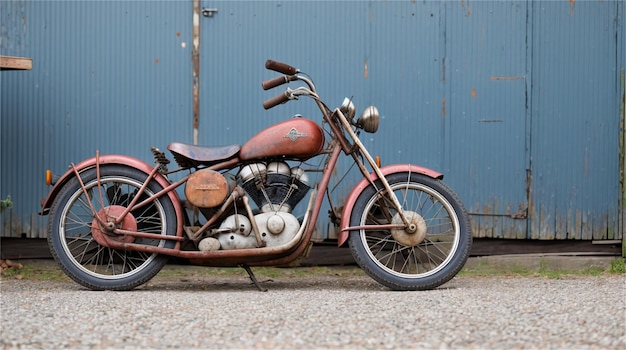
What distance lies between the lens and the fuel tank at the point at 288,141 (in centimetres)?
535

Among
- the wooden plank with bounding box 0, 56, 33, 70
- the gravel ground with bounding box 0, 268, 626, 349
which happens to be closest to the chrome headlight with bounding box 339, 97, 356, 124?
the gravel ground with bounding box 0, 268, 626, 349

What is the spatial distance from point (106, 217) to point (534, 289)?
Answer: 104 inches

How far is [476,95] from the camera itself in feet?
21.7

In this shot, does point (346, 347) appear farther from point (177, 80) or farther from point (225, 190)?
point (177, 80)

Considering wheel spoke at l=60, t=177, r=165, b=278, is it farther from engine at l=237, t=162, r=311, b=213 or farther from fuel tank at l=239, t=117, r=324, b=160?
fuel tank at l=239, t=117, r=324, b=160

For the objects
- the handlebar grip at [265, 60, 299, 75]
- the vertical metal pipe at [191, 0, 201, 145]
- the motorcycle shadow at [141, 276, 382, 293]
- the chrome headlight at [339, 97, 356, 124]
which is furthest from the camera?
the vertical metal pipe at [191, 0, 201, 145]

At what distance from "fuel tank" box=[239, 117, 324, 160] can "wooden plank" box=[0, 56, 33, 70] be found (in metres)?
1.81

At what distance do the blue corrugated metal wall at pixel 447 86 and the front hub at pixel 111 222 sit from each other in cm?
125

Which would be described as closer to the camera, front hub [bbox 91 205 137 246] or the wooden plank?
front hub [bbox 91 205 137 246]

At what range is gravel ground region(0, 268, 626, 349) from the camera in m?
3.75

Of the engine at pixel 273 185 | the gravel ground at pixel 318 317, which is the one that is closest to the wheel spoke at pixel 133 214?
the gravel ground at pixel 318 317

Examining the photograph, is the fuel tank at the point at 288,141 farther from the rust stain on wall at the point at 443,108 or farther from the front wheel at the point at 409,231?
the rust stain on wall at the point at 443,108

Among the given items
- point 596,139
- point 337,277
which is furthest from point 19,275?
point 596,139

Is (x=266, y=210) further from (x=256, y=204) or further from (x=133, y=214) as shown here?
(x=133, y=214)
